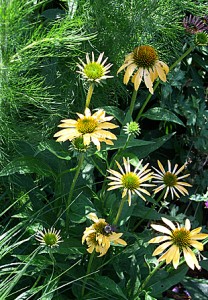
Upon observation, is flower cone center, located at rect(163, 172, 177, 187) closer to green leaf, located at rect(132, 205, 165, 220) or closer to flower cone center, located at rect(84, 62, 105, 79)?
green leaf, located at rect(132, 205, 165, 220)

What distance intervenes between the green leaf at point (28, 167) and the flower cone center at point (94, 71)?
24cm

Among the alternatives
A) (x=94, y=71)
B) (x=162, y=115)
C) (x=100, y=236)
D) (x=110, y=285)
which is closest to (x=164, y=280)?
(x=110, y=285)

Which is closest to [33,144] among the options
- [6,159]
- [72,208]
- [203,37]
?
Result: [6,159]

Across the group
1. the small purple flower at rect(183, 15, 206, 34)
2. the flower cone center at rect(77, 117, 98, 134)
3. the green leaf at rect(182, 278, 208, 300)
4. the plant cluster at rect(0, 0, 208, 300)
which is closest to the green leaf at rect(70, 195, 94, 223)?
the plant cluster at rect(0, 0, 208, 300)

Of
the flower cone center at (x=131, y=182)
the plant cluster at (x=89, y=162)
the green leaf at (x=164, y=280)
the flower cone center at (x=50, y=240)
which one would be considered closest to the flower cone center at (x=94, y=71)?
the plant cluster at (x=89, y=162)

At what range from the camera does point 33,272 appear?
118 cm

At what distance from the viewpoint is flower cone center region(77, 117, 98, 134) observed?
1.04 meters

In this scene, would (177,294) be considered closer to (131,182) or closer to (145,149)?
(145,149)

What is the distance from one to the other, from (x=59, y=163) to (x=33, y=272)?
9.9 inches

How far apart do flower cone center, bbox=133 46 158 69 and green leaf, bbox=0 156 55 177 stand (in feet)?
0.98

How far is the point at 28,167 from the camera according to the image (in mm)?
1202

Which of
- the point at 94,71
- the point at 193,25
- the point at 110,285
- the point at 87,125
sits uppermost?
the point at 193,25

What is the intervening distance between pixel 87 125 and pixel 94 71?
13 centimetres

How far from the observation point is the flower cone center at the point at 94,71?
111 centimetres
